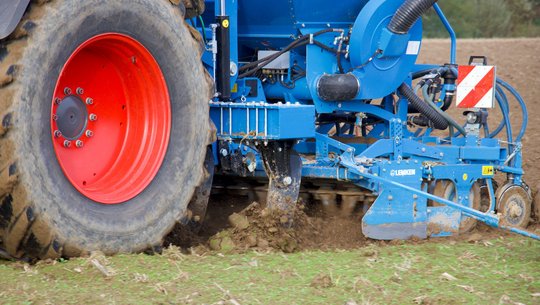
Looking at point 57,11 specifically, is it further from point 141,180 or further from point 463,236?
point 463,236

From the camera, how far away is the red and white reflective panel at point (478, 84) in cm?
712

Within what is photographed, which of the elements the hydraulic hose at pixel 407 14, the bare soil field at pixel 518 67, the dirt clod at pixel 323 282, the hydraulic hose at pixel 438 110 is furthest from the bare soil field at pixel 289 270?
the bare soil field at pixel 518 67

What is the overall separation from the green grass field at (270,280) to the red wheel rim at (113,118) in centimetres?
56

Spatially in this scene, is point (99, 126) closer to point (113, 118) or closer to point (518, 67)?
point (113, 118)

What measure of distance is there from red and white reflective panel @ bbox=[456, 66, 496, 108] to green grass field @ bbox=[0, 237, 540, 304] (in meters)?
2.05

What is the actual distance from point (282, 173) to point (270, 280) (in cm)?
A: 162

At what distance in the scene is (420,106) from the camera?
7.11m

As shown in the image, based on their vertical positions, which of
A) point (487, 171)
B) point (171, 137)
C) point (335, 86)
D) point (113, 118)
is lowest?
point (487, 171)

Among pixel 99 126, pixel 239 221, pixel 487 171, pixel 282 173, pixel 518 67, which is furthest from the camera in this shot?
pixel 518 67

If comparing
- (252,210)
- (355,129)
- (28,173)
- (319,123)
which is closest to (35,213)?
(28,173)

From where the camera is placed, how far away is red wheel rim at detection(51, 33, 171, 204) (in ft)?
16.6

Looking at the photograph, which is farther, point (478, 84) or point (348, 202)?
point (478, 84)

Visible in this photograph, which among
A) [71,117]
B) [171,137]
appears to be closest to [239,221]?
[171,137]

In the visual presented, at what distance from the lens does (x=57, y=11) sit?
4.47 m
